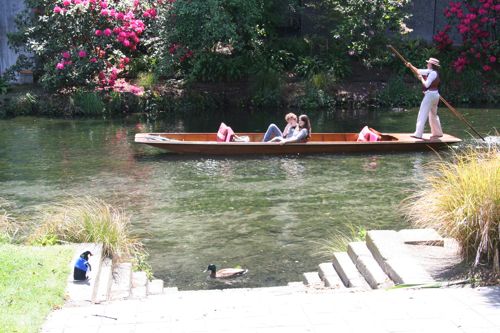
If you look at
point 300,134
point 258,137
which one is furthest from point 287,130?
point 258,137

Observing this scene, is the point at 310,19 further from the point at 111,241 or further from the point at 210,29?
the point at 111,241

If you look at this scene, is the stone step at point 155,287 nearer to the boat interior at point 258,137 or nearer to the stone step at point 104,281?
the stone step at point 104,281

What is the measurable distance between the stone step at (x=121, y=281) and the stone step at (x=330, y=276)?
6.38 ft

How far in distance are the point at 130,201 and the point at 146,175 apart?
1933mm

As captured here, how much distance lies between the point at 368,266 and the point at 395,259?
28 centimetres

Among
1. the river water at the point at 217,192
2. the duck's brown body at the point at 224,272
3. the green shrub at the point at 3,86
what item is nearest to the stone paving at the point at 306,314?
the duck's brown body at the point at 224,272

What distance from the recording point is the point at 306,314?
5066 millimetres

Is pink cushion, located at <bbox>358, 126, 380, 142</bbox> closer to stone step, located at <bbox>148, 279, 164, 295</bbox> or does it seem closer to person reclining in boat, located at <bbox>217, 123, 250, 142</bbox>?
person reclining in boat, located at <bbox>217, 123, 250, 142</bbox>

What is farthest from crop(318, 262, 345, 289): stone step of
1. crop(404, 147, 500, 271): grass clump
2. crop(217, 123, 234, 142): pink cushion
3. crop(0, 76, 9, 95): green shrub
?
crop(0, 76, 9, 95): green shrub

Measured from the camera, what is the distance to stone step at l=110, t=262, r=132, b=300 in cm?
608

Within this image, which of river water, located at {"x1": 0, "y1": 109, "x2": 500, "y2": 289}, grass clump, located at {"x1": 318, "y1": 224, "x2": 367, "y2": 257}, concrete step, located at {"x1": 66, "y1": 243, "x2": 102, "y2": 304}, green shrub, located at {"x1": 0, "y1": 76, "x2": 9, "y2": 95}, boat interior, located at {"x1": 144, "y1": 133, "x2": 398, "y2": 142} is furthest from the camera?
green shrub, located at {"x1": 0, "y1": 76, "x2": 9, "y2": 95}

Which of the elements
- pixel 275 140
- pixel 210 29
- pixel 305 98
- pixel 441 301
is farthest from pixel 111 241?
pixel 305 98

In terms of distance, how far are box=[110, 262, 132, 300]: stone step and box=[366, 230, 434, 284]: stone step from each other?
2394 millimetres

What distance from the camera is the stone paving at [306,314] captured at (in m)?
4.81
